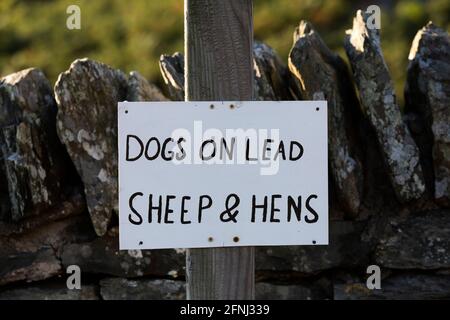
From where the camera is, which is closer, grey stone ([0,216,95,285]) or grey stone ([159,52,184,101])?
grey stone ([0,216,95,285])

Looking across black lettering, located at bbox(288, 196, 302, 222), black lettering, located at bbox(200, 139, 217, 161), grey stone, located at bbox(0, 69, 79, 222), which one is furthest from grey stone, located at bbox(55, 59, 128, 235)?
black lettering, located at bbox(288, 196, 302, 222)

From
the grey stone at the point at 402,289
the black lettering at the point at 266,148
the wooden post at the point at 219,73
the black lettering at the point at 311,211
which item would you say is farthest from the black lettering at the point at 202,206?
the grey stone at the point at 402,289

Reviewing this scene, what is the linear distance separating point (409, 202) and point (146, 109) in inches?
69.4

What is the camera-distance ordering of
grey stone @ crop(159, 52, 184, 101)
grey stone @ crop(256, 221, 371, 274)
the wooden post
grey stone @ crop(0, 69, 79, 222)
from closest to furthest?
1. the wooden post
2. grey stone @ crop(0, 69, 79, 222)
3. grey stone @ crop(256, 221, 371, 274)
4. grey stone @ crop(159, 52, 184, 101)

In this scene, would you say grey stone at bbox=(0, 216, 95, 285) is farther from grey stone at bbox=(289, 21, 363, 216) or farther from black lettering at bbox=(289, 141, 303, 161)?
black lettering at bbox=(289, 141, 303, 161)

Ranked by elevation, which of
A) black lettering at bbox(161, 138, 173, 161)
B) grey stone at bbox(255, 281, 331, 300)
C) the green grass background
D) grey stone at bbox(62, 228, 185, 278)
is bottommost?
grey stone at bbox(255, 281, 331, 300)

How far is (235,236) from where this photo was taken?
9.77ft

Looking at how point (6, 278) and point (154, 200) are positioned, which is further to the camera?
point (6, 278)

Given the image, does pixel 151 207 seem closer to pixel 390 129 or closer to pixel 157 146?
pixel 157 146

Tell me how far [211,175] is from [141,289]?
1466 millimetres

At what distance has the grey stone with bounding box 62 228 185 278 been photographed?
422cm

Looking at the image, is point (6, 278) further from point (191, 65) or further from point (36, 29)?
point (36, 29)
